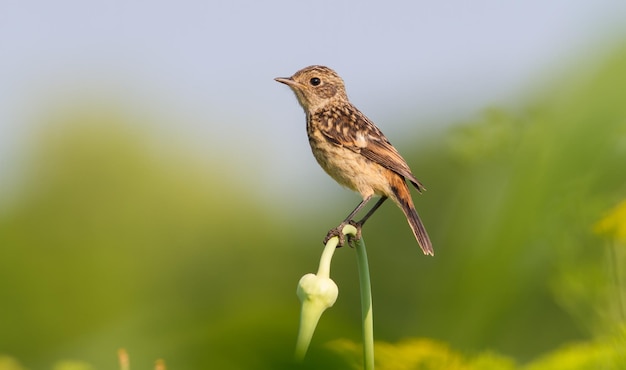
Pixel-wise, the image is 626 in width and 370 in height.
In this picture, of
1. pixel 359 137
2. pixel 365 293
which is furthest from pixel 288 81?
pixel 365 293

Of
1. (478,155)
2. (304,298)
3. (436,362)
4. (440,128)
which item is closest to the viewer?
(436,362)

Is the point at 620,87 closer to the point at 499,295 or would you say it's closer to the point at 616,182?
the point at 499,295

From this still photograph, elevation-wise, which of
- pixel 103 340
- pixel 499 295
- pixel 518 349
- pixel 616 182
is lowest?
pixel 103 340

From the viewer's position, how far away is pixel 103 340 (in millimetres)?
861

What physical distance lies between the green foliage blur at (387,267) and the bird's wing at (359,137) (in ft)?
0.73

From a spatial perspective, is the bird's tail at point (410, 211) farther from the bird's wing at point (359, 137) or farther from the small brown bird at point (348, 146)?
the bird's wing at point (359, 137)

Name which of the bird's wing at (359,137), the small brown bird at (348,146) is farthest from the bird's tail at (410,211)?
the bird's wing at (359,137)

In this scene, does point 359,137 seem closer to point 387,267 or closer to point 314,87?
point 314,87

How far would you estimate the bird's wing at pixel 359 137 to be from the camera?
3.63 m

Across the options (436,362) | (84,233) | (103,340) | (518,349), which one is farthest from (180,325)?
(84,233)

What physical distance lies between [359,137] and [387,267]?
2132mm

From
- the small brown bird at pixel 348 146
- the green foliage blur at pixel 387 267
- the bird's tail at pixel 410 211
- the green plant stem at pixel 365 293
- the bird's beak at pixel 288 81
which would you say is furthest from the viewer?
the bird's beak at pixel 288 81

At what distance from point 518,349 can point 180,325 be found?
0.42m

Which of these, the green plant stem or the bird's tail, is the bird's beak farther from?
the green plant stem
